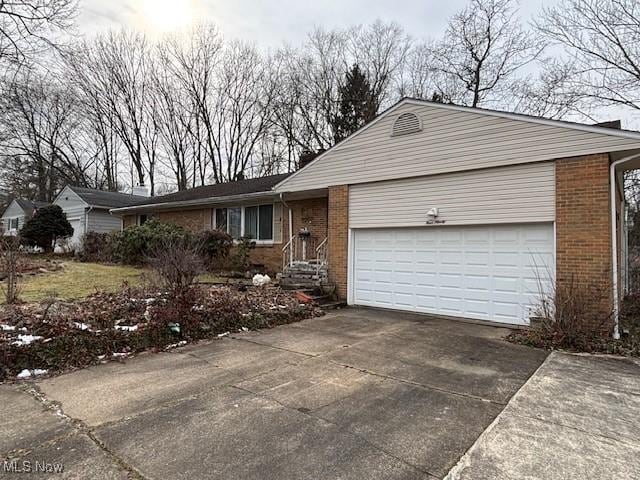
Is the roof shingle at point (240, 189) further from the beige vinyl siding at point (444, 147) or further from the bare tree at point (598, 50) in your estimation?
the bare tree at point (598, 50)

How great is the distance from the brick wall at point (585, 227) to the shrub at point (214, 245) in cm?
992

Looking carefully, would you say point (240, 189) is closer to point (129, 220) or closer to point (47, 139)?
point (129, 220)

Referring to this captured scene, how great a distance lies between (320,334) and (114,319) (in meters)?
3.52

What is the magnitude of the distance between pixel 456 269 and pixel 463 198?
61.9 inches

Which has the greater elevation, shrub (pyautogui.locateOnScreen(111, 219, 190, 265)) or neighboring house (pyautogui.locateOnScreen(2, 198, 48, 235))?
neighboring house (pyautogui.locateOnScreen(2, 198, 48, 235))

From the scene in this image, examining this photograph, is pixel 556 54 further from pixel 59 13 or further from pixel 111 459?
pixel 111 459

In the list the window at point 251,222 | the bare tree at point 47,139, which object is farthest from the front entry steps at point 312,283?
the bare tree at point 47,139

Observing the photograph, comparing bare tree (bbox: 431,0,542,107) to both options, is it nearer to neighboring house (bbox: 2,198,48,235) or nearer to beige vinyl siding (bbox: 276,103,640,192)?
beige vinyl siding (bbox: 276,103,640,192)

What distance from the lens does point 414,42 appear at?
23.0 m

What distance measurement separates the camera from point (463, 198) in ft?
27.3

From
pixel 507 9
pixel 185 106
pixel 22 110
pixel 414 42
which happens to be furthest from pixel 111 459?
pixel 22 110

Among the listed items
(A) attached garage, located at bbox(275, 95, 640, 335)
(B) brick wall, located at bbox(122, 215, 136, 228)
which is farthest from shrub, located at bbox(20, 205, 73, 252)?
(A) attached garage, located at bbox(275, 95, 640, 335)

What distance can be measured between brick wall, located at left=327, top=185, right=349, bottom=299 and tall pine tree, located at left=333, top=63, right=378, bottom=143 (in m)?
14.8

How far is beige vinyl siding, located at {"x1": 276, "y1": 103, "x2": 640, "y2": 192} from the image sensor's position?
23.3 feet
